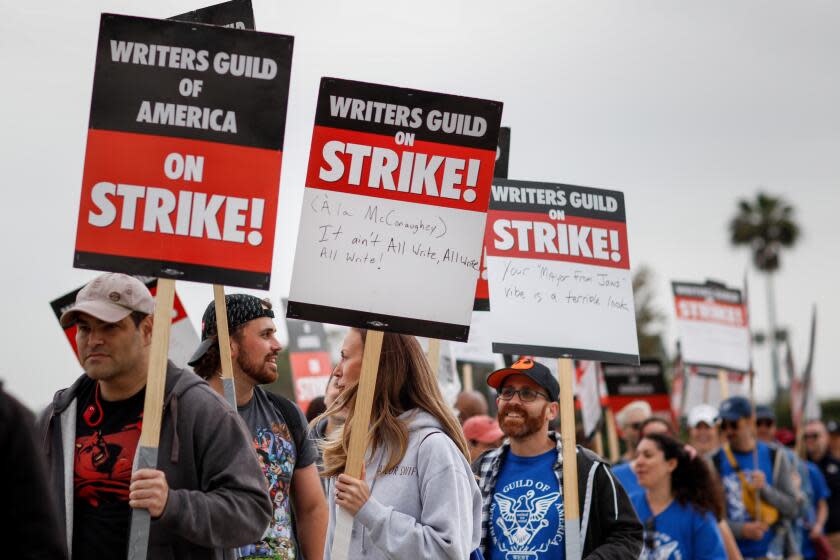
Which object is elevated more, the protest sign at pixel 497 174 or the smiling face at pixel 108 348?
the protest sign at pixel 497 174

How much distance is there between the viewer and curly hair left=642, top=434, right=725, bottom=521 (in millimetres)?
7758

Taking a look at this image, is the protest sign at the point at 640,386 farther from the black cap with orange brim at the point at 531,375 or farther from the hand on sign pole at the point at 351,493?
the hand on sign pole at the point at 351,493

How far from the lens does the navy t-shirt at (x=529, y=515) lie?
5.66m

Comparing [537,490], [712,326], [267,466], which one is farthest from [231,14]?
[712,326]

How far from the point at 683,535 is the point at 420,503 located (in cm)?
358

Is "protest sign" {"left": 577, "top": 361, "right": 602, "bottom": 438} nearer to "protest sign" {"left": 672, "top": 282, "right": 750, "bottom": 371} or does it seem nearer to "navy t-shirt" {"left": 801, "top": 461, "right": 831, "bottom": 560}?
"protest sign" {"left": 672, "top": 282, "right": 750, "bottom": 371}

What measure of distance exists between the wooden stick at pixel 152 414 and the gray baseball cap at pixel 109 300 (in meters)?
0.17

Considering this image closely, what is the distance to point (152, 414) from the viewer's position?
4.02 meters

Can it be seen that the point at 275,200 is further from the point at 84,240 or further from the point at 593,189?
the point at 593,189

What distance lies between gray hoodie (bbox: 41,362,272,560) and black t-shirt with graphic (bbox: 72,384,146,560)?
0.04 meters

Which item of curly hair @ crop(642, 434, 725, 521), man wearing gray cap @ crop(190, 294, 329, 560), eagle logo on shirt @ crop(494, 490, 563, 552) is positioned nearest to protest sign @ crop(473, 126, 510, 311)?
eagle logo on shirt @ crop(494, 490, 563, 552)

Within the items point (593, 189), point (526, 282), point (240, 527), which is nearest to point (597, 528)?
point (526, 282)

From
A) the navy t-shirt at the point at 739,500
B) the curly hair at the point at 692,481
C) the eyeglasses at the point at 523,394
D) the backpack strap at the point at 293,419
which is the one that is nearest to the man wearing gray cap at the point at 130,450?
the backpack strap at the point at 293,419

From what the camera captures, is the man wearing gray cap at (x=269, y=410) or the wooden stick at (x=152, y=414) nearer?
the wooden stick at (x=152, y=414)
